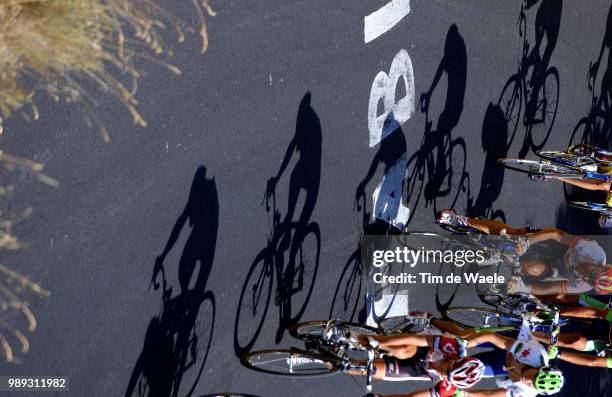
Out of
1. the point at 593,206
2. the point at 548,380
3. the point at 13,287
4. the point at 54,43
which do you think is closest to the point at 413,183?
the point at 548,380

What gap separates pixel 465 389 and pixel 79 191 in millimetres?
5268

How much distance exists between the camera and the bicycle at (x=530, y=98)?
13102mm

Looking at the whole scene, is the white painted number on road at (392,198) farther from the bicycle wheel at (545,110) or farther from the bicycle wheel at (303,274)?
the bicycle wheel at (545,110)

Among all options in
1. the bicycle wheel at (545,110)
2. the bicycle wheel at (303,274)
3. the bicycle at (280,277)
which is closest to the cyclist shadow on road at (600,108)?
the bicycle wheel at (545,110)

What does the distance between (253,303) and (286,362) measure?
89 centimetres

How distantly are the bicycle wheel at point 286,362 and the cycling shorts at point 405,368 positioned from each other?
73 cm

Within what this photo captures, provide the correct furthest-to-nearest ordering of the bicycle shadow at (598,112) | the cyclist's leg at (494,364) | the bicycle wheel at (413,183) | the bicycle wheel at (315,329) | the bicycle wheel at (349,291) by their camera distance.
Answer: the bicycle shadow at (598,112) < the bicycle wheel at (413,183) < the bicycle wheel at (349,291) < the cyclist's leg at (494,364) < the bicycle wheel at (315,329)

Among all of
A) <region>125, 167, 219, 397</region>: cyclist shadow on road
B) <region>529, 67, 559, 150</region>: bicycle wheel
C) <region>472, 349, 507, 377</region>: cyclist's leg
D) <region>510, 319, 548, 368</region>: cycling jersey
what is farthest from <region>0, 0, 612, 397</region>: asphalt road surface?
<region>510, 319, 548, 368</region>: cycling jersey

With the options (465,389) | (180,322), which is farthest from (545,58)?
(180,322)

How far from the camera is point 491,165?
42.0ft

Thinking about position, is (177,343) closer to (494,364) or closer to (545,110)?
(494,364)

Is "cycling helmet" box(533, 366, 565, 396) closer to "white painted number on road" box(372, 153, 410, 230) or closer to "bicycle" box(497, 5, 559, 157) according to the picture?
"white painted number on road" box(372, 153, 410, 230)

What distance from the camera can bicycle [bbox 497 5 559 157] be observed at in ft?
43.0

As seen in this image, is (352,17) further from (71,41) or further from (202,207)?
(71,41)
